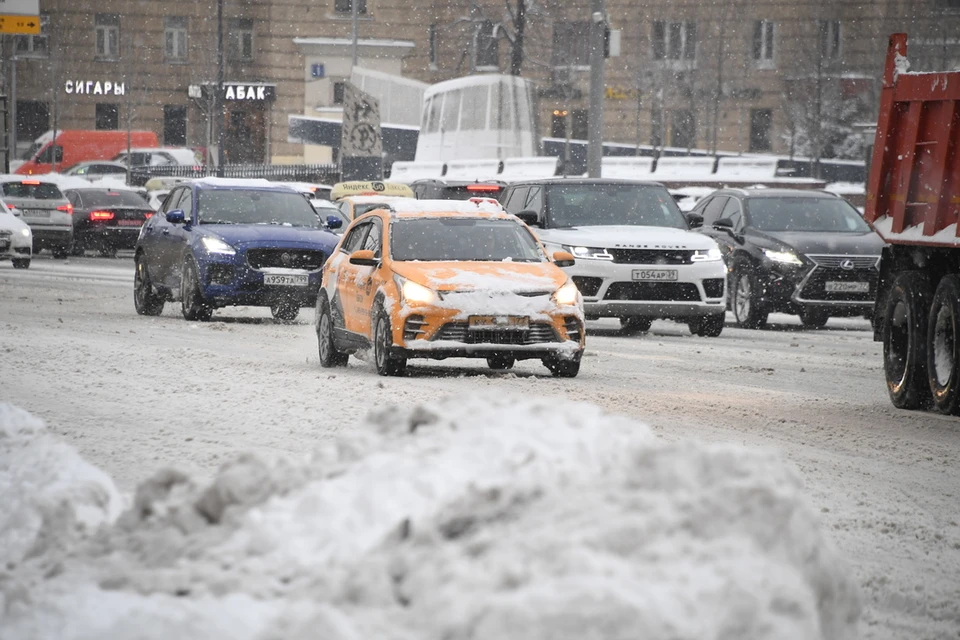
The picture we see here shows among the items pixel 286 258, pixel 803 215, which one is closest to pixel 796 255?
pixel 803 215

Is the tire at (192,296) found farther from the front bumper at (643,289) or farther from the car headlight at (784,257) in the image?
the car headlight at (784,257)

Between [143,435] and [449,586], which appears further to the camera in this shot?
[143,435]

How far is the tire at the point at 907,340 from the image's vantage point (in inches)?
466

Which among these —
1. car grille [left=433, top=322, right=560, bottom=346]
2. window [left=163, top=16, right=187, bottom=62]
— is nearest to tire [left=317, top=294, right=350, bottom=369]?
car grille [left=433, top=322, right=560, bottom=346]

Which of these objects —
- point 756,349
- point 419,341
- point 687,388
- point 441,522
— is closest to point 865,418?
point 687,388

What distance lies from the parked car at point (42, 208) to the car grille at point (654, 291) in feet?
64.4

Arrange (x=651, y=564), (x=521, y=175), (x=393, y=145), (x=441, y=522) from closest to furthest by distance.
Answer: (x=651, y=564)
(x=441, y=522)
(x=521, y=175)
(x=393, y=145)

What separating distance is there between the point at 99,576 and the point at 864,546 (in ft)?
12.3

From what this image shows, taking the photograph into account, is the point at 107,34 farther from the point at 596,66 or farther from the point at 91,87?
the point at 596,66

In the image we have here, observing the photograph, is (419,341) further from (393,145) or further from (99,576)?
(393,145)

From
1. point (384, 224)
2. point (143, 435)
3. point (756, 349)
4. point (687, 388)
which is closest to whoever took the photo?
point (143, 435)

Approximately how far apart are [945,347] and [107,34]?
196 feet

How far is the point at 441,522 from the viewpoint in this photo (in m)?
3.70

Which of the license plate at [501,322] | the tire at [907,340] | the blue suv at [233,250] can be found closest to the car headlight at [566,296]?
the license plate at [501,322]
